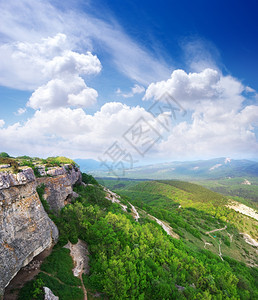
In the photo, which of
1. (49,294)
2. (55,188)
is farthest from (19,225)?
(55,188)

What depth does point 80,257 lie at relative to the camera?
84.1ft

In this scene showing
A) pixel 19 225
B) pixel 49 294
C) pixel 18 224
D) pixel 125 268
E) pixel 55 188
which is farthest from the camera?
pixel 55 188

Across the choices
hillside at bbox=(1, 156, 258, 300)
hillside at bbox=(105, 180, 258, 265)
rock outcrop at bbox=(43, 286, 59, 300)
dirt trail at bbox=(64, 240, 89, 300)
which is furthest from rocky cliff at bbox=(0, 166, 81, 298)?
hillside at bbox=(105, 180, 258, 265)

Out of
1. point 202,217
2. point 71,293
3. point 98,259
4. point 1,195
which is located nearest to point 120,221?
point 98,259

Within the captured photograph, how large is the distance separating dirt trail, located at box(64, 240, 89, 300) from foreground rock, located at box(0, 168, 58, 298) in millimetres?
6005

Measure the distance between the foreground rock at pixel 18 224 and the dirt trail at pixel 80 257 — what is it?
6.01m

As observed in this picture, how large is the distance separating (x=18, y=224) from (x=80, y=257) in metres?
13.7

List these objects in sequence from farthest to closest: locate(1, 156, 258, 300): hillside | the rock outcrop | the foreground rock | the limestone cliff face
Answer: the limestone cliff face < locate(1, 156, 258, 300): hillside < the rock outcrop < the foreground rock

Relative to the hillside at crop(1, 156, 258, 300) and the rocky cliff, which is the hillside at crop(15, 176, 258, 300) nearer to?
the hillside at crop(1, 156, 258, 300)

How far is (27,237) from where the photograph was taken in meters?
18.3

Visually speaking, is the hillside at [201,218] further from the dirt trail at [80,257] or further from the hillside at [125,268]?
the dirt trail at [80,257]

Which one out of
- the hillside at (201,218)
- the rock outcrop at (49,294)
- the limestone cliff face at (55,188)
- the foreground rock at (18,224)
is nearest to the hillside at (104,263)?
the limestone cliff face at (55,188)

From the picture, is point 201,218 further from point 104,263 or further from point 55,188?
point 55,188

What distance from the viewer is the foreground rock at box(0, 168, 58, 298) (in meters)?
15.2
